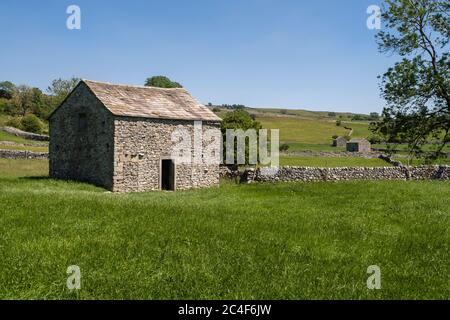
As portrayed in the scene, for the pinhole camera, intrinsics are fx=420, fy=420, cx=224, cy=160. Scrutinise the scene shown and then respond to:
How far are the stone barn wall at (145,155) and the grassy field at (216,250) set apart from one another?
34.0 ft

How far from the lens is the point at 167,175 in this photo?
3006cm

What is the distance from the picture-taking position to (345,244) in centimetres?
1101

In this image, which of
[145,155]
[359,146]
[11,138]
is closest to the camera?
[145,155]

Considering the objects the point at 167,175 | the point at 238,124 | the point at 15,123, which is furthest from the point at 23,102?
the point at 167,175

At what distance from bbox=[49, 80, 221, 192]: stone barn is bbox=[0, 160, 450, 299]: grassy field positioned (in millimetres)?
10581

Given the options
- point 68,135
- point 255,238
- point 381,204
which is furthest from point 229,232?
point 68,135

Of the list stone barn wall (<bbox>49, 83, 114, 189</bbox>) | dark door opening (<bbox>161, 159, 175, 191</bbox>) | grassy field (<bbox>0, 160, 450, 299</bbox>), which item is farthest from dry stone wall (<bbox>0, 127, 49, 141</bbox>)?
grassy field (<bbox>0, 160, 450, 299</bbox>)

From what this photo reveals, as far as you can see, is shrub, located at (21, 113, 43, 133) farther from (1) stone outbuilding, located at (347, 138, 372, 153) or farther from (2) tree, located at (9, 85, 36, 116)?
(1) stone outbuilding, located at (347, 138, 372, 153)

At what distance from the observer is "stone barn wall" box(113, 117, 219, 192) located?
26047 mm

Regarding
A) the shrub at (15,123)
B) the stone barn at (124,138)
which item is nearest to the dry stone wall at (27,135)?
the shrub at (15,123)

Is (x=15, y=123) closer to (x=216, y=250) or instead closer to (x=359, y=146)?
(x=359, y=146)

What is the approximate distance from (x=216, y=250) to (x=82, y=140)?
20951 mm
